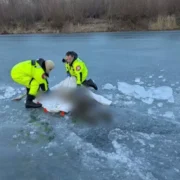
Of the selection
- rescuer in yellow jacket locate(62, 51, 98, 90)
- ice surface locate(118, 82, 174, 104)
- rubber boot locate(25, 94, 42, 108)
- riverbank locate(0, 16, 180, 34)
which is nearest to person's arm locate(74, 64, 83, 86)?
rescuer in yellow jacket locate(62, 51, 98, 90)

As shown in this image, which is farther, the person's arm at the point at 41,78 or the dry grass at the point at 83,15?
the dry grass at the point at 83,15

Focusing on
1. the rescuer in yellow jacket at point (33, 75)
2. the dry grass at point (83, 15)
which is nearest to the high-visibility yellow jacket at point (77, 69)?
the rescuer in yellow jacket at point (33, 75)

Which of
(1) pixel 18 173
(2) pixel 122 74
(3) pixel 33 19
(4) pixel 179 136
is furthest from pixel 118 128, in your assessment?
(3) pixel 33 19

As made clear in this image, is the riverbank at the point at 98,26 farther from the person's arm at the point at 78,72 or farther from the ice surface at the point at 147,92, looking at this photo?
the person's arm at the point at 78,72

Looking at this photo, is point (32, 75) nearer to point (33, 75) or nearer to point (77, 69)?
point (33, 75)

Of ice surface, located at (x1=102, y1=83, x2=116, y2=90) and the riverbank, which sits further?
the riverbank

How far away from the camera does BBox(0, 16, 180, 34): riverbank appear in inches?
714

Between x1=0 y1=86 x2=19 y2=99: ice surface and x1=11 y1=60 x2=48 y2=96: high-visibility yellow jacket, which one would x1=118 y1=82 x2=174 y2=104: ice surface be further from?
x1=0 y1=86 x2=19 y2=99: ice surface

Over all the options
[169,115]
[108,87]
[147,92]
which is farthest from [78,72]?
[169,115]

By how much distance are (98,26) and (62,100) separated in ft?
55.6

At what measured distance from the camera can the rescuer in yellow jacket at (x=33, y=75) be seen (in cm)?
442

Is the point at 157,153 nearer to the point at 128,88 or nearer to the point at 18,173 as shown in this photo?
the point at 18,173

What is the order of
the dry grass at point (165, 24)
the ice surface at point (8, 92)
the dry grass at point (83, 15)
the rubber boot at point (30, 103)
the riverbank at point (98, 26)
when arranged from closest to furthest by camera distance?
the rubber boot at point (30, 103)
the ice surface at point (8, 92)
the dry grass at point (165, 24)
the riverbank at point (98, 26)
the dry grass at point (83, 15)

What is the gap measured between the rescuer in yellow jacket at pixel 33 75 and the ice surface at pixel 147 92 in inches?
61.6
